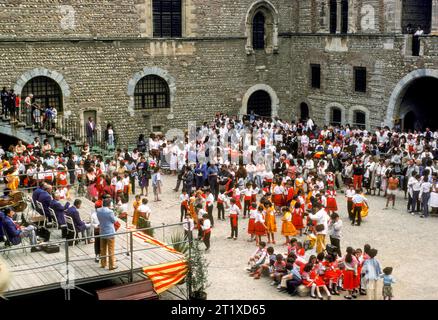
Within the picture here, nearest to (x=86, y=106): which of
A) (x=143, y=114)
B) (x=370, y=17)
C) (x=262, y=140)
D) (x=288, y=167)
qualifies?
(x=143, y=114)

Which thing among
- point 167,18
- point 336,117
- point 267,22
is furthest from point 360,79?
point 167,18

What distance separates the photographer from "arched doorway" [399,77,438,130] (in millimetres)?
32469

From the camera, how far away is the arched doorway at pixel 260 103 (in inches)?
1454

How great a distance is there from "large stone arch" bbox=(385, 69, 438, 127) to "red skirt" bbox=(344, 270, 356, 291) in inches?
682

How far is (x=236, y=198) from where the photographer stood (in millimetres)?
20891

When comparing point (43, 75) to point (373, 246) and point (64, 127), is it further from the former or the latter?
point (373, 246)

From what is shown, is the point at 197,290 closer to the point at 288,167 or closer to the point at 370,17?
the point at 288,167

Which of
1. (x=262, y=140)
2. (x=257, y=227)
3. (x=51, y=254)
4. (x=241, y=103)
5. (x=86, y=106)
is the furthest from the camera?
(x=241, y=103)

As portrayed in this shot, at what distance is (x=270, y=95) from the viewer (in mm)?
37219

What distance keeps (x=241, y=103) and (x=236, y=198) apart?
16.1 m

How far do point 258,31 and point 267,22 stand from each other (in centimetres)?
71

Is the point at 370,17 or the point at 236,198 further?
the point at 370,17

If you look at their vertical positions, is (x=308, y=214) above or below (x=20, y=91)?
below

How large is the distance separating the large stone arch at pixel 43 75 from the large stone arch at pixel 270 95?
33.0 ft
